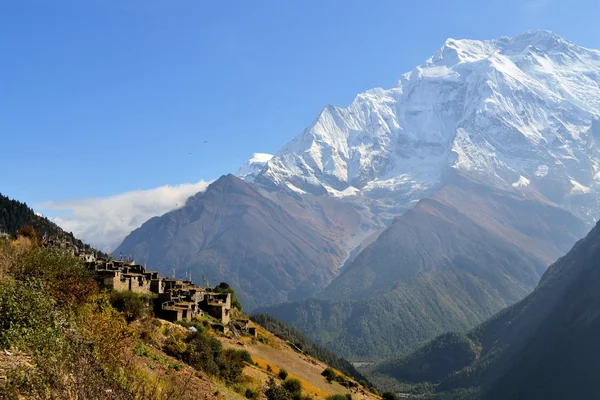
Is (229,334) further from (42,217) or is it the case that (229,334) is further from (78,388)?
(42,217)

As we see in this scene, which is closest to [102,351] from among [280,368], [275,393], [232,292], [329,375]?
[275,393]

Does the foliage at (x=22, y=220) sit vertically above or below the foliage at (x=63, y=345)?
above

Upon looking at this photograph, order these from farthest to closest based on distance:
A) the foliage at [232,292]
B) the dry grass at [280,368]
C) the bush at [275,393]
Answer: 1. the foliage at [232,292]
2. the dry grass at [280,368]
3. the bush at [275,393]

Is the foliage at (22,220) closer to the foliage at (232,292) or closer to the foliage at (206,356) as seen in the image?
the foliage at (232,292)

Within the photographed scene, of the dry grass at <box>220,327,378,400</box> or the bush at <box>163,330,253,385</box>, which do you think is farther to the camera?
the dry grass at <box>220,327,378,400</box>

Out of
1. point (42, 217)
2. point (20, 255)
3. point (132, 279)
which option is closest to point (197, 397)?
point (20, 255)

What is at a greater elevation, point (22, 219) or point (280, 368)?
point (22, 219)

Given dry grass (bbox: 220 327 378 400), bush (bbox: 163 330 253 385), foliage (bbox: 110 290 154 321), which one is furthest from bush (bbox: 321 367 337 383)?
foliage (bbox: 110 290 154 321)

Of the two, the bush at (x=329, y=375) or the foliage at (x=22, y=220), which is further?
the foliage at (x=22, y=220)

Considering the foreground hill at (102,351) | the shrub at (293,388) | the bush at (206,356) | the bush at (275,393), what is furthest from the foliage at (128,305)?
the shrub at (293,388)

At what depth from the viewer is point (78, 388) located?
55.1 ft

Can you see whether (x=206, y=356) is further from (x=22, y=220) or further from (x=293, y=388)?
(x=22, y=220)

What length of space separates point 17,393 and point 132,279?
42.9 metres

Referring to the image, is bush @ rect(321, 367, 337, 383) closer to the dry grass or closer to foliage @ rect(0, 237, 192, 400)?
the dry grass
